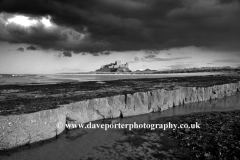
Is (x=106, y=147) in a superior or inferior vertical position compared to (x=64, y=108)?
inferior

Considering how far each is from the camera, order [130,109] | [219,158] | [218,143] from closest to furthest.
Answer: [219,158] < [218,143] < [130,109]

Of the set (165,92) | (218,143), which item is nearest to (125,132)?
(218,143)

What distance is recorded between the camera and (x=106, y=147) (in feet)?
29.8

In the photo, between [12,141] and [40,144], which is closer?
[12,141]

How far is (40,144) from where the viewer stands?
9070 millimetres

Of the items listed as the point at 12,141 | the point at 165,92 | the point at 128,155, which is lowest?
the point at 128,155

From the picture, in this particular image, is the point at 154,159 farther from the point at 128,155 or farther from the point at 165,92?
the point at 165,92

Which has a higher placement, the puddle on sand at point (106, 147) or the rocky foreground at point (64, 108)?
the rocky foreground at point (64, 108)

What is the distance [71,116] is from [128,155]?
5.40 metres

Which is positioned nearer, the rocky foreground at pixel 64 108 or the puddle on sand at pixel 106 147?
the puddle on sand at pixel 106 147

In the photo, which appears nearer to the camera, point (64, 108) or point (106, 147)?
point (106, 147)

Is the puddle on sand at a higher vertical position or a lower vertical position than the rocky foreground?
lower

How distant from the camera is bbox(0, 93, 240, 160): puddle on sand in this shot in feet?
26.4

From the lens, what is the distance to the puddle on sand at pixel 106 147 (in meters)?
8.04
